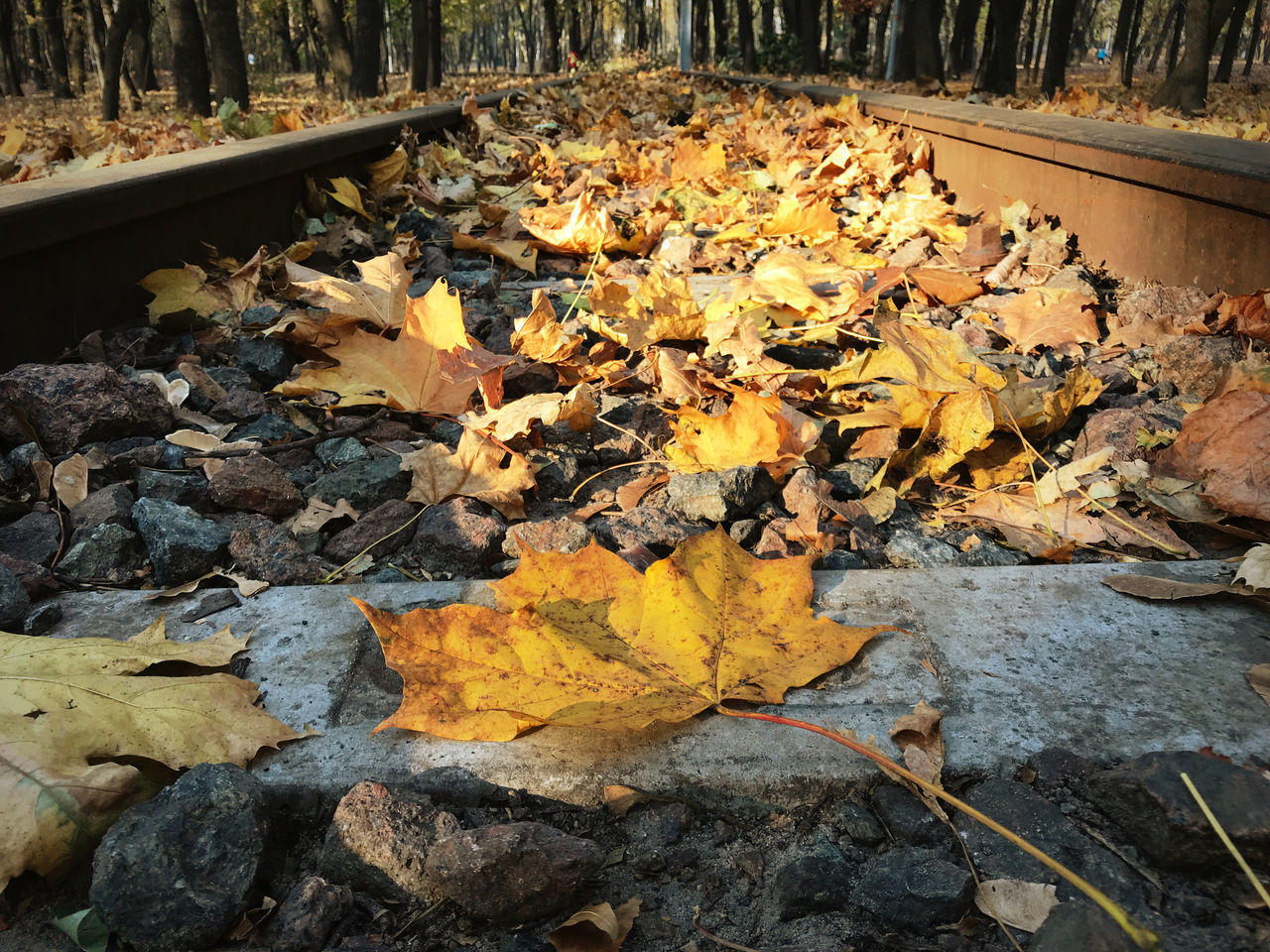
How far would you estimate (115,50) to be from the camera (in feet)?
42.2

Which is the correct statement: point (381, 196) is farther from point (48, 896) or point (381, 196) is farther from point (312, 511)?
point (48, 896)

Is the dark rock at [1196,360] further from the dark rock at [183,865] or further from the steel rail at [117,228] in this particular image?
the steel rail at [117,228]

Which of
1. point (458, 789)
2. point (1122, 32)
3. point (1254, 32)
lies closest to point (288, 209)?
point (458, 789)

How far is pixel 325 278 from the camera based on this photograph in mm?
2934

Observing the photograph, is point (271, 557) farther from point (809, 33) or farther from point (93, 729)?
point (809, 33)

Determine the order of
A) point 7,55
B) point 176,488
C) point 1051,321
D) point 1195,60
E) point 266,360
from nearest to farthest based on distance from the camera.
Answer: point 176,488 < point 266,360 < point 1051,321 < point 1195,60 < point 7,55

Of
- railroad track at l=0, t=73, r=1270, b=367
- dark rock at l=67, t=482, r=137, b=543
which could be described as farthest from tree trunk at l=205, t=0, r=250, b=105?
dark rock at l=67, t=482, r=137, b=543

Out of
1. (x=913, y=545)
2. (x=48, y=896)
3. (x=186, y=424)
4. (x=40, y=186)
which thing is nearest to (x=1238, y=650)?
(x=913, y=545)

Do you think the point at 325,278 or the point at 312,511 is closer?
the point at 312,511

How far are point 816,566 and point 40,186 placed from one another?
270cm

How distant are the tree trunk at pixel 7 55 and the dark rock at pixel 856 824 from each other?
32629 millimetres

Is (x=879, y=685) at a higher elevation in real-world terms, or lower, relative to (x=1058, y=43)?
lower

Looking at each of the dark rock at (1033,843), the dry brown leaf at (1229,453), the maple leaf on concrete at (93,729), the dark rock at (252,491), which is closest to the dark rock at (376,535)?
the dark rock at (252,491)

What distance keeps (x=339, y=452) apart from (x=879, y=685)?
154cm
